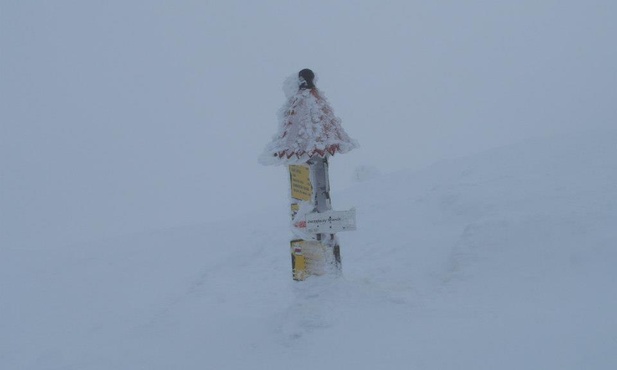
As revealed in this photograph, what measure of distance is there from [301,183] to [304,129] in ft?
2.23

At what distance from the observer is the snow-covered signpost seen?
6078 millimetres

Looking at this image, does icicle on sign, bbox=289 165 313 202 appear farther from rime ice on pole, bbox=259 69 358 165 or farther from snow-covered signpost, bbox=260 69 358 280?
rime ice on pole, bbox=259 69 358 165

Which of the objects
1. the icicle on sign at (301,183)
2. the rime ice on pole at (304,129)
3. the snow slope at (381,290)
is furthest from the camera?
the icicle on sign at (301,183)

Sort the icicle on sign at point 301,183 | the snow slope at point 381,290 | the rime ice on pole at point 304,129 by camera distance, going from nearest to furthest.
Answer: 1. the snow slope at point 381,290
2. the rime ice on pole at point 304,129
3. the icicle on sign at point 301,183

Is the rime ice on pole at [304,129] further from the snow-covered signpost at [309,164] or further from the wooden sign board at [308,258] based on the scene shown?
the wooden sign board at [308,258]

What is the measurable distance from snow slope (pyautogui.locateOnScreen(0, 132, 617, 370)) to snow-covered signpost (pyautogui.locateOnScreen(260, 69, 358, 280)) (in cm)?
35

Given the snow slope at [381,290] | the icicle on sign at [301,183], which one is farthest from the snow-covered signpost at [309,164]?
the snow slope at [381,290]

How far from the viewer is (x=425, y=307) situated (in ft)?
18.4

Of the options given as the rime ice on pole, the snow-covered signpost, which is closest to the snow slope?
the snow-covered signpost

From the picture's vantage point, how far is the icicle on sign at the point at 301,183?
6.24m

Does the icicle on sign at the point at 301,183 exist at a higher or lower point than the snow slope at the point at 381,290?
higher

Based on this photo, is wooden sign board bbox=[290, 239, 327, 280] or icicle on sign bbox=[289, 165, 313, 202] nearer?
wooden sign board bbox=[290, 239, 327, 280]

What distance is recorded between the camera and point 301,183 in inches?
248

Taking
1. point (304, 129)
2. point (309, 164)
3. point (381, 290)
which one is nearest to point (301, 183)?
point (309, 164)
